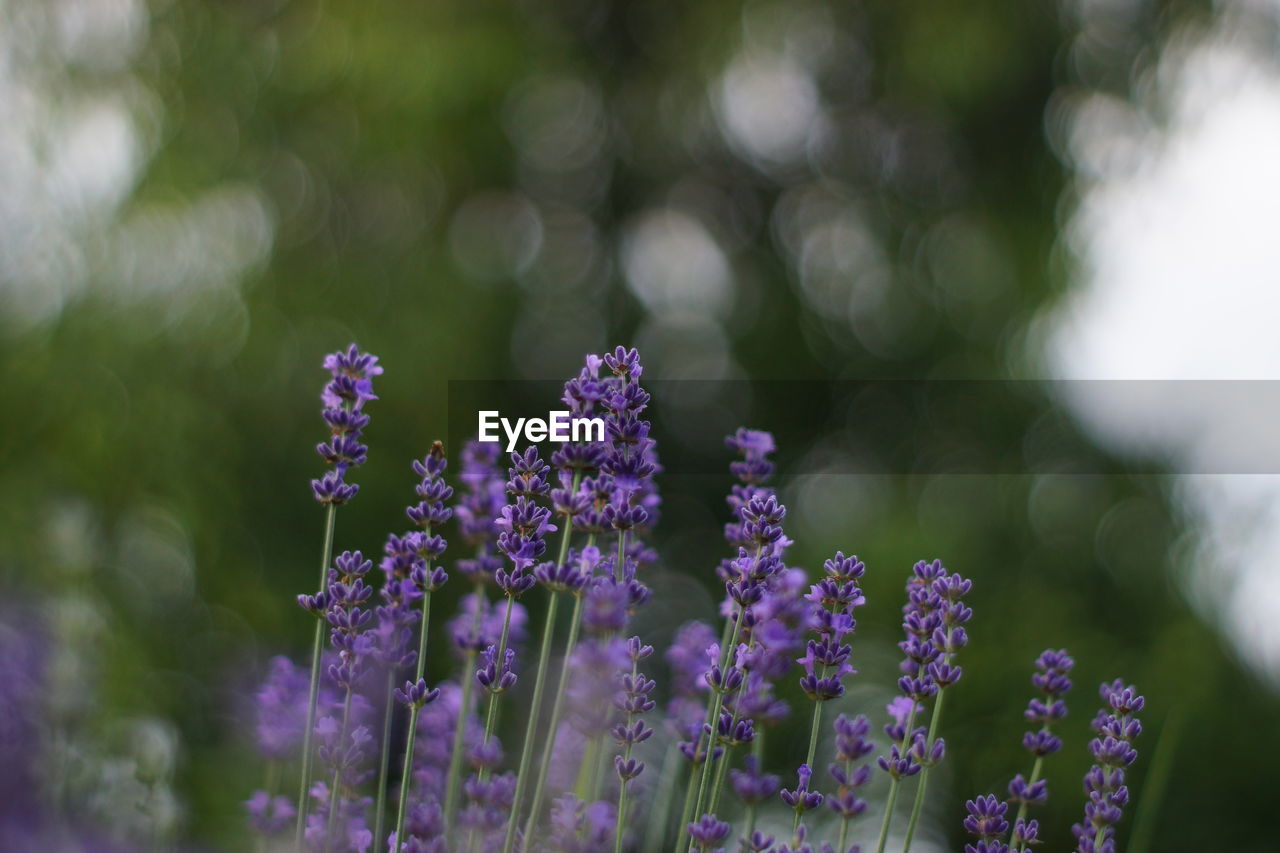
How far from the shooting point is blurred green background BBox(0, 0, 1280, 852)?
436cm

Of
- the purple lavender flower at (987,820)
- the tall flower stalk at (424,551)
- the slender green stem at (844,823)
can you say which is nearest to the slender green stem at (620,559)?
the tall flower stalk at (424,551)

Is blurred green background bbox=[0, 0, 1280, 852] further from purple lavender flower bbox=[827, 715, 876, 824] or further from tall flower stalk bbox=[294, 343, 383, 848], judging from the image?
purple lavender flower bbox=[827, 715, 876, 824]

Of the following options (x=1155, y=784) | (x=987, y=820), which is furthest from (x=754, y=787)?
(x=1155, y=784)

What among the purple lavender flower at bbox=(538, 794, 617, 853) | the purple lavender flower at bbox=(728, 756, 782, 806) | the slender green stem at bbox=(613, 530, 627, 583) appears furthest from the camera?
the slender green stem at bbox=(613, 530, 627, 583)

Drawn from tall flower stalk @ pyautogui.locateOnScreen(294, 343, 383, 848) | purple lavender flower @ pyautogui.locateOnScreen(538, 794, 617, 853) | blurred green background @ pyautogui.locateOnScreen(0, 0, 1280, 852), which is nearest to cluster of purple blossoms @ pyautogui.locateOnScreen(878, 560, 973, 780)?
purple lavender flower @ pyautogui.locateOnScreen(538, 794, 617, 853)

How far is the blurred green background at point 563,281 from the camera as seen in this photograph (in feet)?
14.3

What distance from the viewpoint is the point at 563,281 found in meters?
5.12

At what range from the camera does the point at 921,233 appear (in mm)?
5234

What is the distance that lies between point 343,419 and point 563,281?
13.5 ft

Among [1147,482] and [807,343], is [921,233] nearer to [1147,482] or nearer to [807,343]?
[807,343]

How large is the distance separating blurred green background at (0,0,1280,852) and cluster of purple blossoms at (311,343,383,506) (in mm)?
2955

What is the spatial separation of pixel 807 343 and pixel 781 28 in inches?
59.3

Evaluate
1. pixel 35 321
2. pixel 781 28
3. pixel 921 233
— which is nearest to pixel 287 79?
pixel 35 321

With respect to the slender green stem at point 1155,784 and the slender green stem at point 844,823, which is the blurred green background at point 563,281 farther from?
the slender green stem at point 844,823
